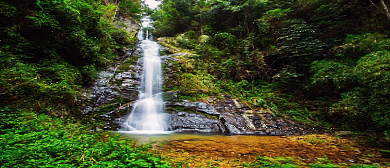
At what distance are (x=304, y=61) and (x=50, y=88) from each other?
13121mm

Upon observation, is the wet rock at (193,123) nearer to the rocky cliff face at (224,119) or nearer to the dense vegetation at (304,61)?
the rocky cliff face at (224,119)

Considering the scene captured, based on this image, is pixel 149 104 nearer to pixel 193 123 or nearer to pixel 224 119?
pixel 193 123

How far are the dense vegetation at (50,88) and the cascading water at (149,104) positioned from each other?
2.28m

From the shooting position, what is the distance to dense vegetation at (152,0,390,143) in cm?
630

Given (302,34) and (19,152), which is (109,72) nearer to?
(19,152)

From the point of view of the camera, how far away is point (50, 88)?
5086 mm

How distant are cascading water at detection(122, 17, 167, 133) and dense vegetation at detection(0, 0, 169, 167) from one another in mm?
2282

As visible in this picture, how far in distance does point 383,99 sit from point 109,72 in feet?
40.8

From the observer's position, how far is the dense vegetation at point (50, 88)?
2.16m

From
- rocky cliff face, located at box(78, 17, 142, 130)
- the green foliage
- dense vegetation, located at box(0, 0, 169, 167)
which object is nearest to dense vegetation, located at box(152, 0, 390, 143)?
rocky cliff face, located at box(78, 17, 142, 130)

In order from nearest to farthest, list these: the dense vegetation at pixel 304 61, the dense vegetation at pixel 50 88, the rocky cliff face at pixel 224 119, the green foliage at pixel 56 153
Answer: the green foliage at pixel 56 153, the dense vegetation at pixel 50 88, the dense vegetation at pixel 304 61, the rocky cliff face at pixel 224 119

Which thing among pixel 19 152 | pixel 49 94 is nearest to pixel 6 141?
pixel 19 152

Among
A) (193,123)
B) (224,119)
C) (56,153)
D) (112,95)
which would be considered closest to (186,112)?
(193,123)

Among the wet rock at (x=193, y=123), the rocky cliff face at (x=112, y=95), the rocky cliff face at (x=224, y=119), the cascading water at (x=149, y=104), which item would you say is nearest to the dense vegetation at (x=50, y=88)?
the rocky cliff face at (x=112, y=95)
